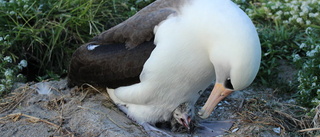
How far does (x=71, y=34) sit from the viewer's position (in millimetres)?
6137

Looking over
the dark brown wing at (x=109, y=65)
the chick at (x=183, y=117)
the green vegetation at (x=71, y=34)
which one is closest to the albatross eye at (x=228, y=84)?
the chick at (x=183, y=117)

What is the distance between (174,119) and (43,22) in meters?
2.32

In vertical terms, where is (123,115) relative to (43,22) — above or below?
below

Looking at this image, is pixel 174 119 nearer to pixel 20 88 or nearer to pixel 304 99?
pixel 304 99

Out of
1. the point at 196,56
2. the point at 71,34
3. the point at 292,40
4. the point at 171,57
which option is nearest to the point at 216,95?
the point at 196,56

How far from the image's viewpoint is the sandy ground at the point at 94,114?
4422mm

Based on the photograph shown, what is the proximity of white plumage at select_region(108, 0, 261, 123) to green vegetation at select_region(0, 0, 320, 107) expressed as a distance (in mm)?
1598

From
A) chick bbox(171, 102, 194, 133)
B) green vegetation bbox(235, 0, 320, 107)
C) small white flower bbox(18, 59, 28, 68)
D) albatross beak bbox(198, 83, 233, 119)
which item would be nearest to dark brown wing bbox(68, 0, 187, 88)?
chick bbox(171, 102, 194, 133)

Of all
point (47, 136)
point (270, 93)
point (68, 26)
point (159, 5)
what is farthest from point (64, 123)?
point (270, 93)

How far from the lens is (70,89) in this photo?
5359 millimetres

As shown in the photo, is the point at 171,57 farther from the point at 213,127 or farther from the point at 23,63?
the point at 23,63

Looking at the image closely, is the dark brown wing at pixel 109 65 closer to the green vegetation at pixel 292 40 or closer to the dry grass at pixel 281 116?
the dry grass at pixel 281 116

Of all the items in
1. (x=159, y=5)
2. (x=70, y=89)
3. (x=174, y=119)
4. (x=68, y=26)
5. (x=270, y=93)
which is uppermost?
(x=159, y=5)

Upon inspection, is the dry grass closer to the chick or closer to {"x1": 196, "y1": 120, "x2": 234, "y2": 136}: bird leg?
{"x1": 196, "y1": 120, "x2": 234, "y2": 136}: bird leg
